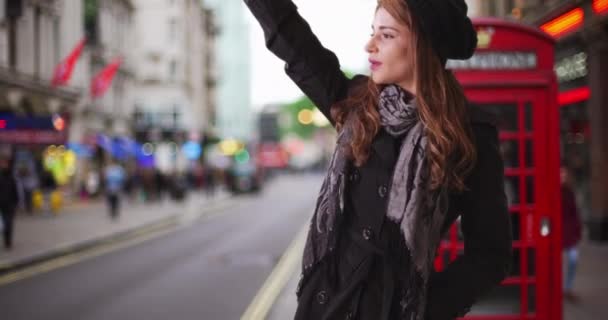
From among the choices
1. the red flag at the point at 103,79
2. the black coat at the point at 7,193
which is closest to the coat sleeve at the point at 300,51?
the black coat at the point at 7,193

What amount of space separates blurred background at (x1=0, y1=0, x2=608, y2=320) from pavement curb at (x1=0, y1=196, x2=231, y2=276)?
0.17 feet

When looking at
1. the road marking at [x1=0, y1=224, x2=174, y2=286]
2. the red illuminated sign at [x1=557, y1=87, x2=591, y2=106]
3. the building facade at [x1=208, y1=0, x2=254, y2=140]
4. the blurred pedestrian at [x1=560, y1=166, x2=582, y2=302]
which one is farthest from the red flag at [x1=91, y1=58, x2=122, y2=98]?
the building facade at [x1=208, y1=0, x2=254, y2=140]

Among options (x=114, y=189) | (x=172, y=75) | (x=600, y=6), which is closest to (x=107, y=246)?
(x=114, y=189)

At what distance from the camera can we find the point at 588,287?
29.7ft

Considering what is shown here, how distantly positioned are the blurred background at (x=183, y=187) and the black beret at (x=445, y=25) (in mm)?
1932

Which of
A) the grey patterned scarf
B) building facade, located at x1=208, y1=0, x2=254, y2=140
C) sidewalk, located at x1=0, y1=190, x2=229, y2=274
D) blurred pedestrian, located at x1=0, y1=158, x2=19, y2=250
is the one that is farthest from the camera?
building facade, located at x1=208, y1=0, x2=254, y2=140

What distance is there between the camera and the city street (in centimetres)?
846

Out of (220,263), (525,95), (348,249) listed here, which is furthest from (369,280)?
(220,263)

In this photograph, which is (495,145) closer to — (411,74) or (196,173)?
(411,74)

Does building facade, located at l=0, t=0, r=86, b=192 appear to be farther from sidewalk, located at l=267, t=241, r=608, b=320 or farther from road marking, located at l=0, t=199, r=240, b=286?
sidewalk, located at l=267, t=241, r=608, b=320

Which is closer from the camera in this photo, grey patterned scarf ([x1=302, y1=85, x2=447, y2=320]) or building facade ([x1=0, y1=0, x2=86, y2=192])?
grey patterned scarf ([x1=302, y1=85, x2=447, y2=320])

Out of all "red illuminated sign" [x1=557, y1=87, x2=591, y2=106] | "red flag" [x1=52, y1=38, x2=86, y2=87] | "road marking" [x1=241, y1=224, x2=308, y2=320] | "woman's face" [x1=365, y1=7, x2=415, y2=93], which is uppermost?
"red flag" [x1=52, y1=38, x2=86, y2=87]

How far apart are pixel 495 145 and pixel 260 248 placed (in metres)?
13.3

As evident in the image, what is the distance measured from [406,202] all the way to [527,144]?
3806 mm
